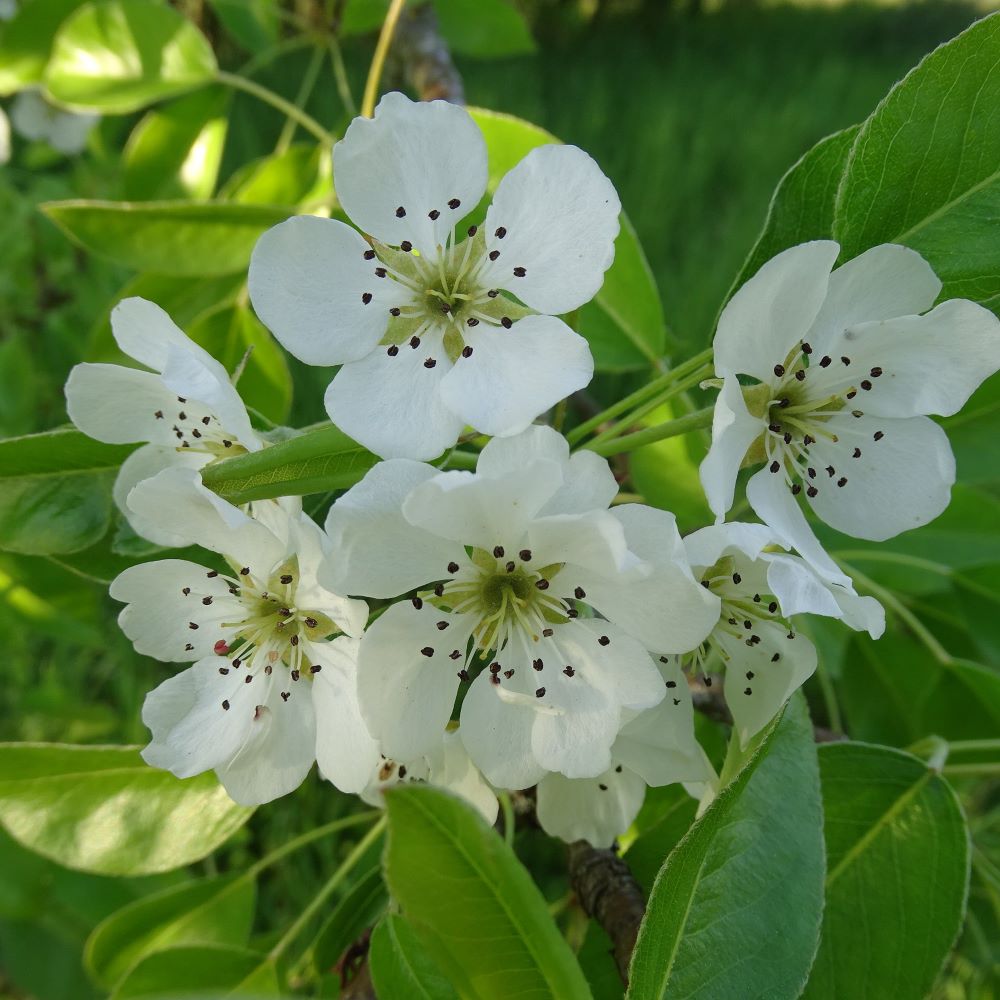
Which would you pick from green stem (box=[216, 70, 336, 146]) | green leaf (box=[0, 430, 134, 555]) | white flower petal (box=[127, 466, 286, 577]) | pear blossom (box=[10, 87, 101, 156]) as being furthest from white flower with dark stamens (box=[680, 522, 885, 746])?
pear blossom (box=[10, 87, 101, 156])

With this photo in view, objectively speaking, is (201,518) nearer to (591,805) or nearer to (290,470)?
(290,470)

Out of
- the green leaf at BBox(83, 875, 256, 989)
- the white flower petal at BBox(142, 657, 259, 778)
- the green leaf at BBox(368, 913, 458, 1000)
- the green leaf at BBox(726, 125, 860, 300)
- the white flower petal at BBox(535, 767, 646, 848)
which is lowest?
the green leaf at BBox(83, 875, 256, 989)

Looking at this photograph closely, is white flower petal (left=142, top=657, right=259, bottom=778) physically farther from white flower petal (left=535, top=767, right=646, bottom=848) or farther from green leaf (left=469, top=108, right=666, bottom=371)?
green leaf (left=469, top=108, right=666, bottom=371)

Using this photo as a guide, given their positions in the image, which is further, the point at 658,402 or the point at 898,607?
the point at 898,607

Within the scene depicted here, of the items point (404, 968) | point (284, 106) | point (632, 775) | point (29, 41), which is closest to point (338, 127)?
point (284, 106)

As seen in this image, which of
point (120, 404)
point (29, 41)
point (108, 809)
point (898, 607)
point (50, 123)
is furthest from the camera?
point (50, 123)

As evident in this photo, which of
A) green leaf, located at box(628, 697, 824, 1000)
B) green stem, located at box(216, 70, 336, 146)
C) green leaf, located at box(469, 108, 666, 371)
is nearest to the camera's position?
green leaf, located at box(628, 697, 824, 1000)

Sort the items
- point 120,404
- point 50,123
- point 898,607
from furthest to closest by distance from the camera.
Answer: point 50,123 < point 898,607 < point 120,404

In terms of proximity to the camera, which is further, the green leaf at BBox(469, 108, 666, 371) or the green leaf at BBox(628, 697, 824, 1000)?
the green leaf at BBox(469, 108, 666, 371)

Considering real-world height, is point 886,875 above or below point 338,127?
below
